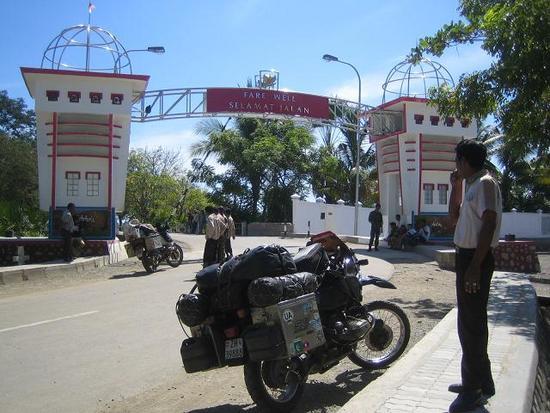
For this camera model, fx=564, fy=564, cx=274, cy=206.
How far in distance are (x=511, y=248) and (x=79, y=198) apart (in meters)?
13.5

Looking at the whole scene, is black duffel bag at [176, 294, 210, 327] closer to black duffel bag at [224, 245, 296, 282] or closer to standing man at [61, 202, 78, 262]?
black duffel bag at [224, 245, 296, 282]

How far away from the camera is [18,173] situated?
37.7m

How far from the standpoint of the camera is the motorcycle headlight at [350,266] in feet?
17.1

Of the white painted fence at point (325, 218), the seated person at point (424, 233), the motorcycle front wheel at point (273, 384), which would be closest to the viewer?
the motorcycle front wheel at point (273, 384)

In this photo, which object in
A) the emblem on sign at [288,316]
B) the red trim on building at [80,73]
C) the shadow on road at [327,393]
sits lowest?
the shadow on road at [327,393]

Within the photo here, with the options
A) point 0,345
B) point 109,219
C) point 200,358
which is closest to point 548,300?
point 200,358

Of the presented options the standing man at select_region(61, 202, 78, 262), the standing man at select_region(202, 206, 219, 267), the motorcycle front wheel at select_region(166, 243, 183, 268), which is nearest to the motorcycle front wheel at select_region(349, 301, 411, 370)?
the standing man at select_region(202, 206, 219, 267)

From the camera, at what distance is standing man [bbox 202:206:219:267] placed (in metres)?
13.4

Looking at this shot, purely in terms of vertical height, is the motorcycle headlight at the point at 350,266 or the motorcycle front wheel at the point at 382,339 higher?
the motorcycle headlight at the point at 350,266

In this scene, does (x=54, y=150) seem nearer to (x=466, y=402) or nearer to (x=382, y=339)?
(x=382, y=339)

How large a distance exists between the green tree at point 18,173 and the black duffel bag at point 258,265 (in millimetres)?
16230

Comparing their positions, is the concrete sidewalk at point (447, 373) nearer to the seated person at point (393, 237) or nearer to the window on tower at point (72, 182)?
the window on tower at point (72, 182)

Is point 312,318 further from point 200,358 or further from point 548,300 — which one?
point 548,300

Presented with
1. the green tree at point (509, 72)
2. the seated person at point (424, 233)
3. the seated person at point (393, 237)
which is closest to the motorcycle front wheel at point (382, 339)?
the green tree at point (509, 72)
